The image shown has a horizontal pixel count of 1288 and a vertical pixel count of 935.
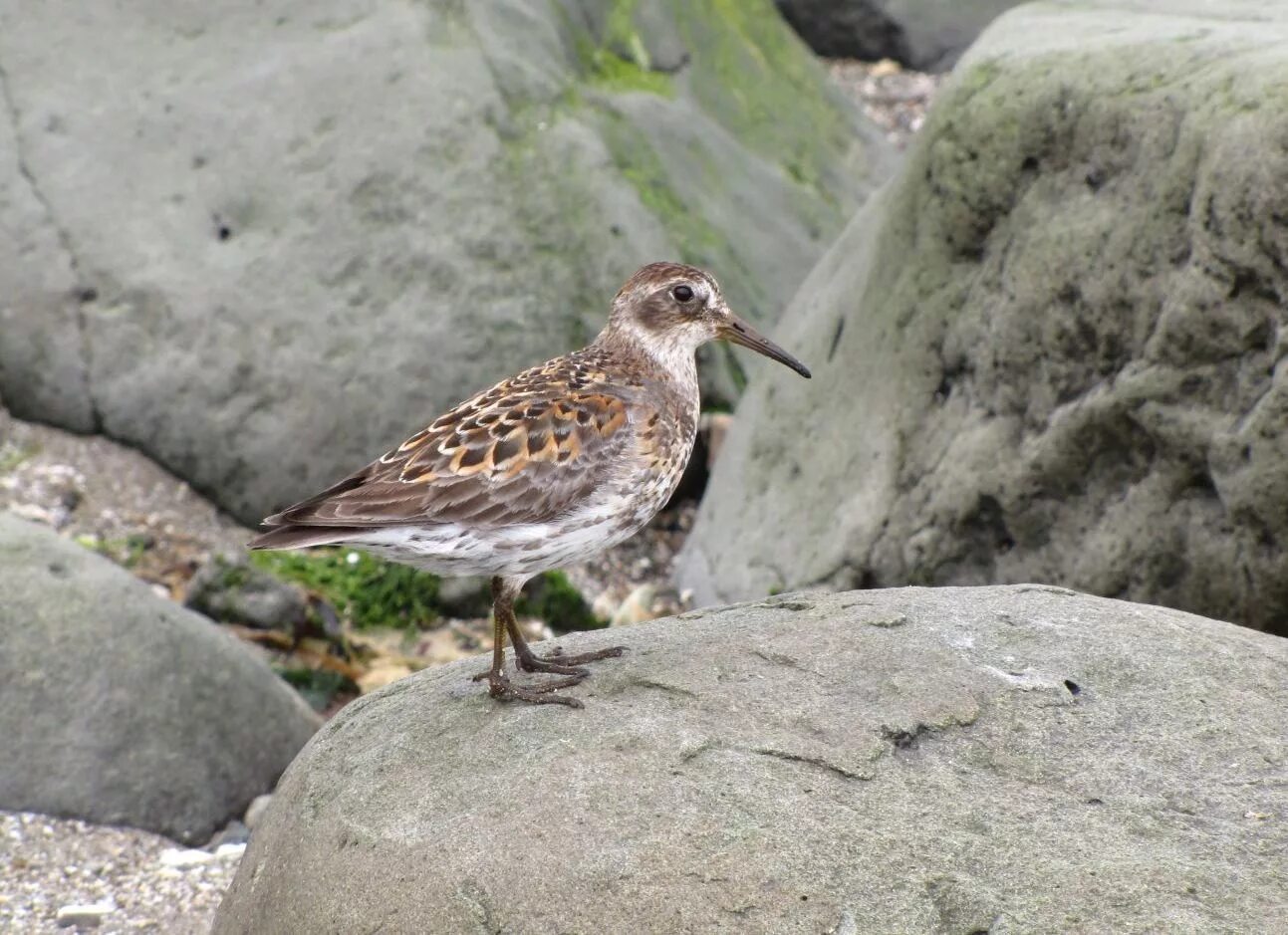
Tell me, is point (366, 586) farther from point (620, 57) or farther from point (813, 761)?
point (813, 761)

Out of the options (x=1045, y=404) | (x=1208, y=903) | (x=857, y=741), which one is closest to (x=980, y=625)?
(x=857, y=741)

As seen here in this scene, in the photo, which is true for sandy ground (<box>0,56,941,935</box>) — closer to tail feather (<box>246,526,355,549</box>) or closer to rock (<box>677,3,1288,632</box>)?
rock (<box>677,3,1288,632</box>)

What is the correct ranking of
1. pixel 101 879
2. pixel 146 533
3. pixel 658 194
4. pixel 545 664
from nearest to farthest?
1. pixel 545 664
2. pixel 101 879
3. pixel 146 533
4. pixel 658 194

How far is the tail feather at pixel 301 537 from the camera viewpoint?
5.18 metres

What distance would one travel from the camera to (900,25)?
1577cm

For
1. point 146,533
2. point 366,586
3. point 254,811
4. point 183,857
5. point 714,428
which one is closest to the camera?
point 183,857

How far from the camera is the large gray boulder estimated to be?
30.8ft

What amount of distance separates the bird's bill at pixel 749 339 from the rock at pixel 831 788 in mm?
1193

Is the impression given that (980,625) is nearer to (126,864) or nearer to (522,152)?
(126,864)

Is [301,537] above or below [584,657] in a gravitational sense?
above

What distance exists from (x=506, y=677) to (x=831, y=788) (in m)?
1.26

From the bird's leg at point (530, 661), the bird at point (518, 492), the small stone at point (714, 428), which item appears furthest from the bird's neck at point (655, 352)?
the small stone at point (714, 428)

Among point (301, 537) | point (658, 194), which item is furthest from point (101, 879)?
point (658, 194)

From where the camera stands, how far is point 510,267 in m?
9.68
